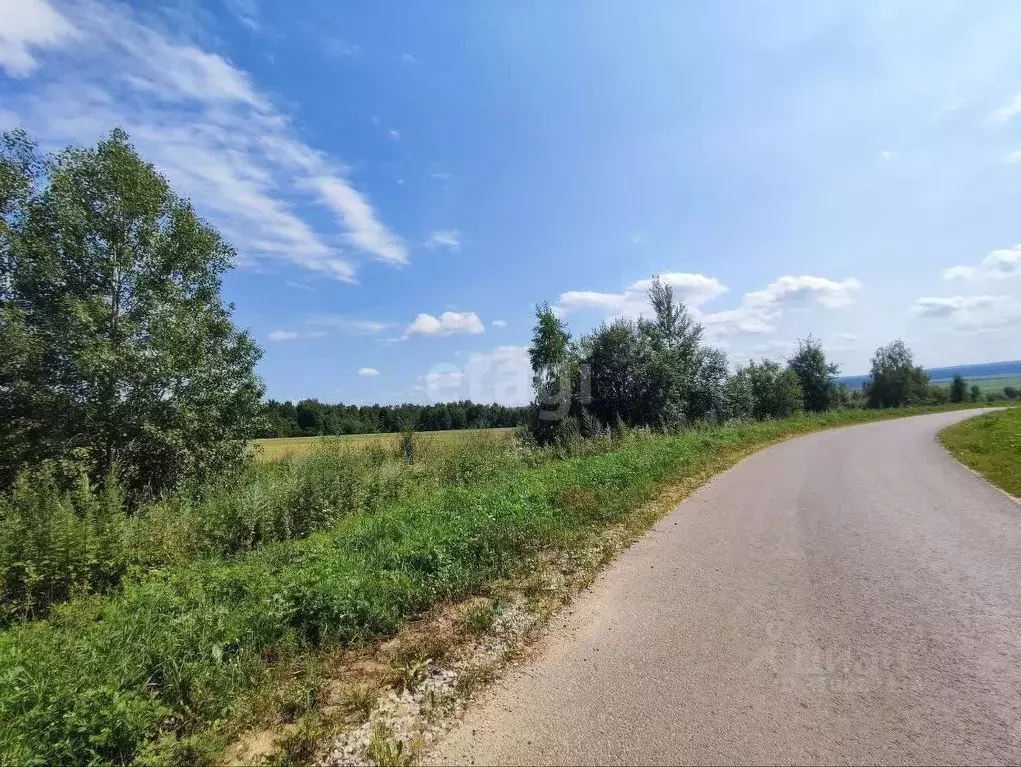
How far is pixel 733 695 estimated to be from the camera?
312 centimetres

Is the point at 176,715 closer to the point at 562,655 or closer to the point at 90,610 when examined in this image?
the point at 562,655

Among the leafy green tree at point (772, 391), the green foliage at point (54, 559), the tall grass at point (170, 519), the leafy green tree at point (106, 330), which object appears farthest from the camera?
the leafy green tree at point (772, 391)

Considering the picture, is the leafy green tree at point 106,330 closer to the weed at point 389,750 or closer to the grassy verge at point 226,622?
the grassy verge at point 226,622

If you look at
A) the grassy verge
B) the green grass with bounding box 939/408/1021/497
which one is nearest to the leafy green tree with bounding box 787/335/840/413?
the green grass with bounding box 939/408/1021/497

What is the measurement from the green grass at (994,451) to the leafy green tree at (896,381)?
166 feet

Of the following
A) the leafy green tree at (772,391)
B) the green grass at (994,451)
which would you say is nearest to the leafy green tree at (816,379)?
the leafy green tree at (772,391)

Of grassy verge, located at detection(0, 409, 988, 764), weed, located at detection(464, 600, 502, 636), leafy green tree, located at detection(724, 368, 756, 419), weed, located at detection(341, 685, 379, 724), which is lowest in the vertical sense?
weed, located at detection(341, 685, 379, 724)

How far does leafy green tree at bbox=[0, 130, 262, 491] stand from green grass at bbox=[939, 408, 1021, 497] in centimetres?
1891

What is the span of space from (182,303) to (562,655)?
584 inches

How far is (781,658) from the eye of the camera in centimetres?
354

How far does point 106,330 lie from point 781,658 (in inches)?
609

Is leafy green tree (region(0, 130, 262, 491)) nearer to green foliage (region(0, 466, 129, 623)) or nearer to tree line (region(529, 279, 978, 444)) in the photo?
green foliage (region(0, 466, 129, 623))

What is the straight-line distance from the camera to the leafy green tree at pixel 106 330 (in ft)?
37.9

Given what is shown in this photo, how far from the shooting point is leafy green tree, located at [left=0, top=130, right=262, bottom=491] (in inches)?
454
